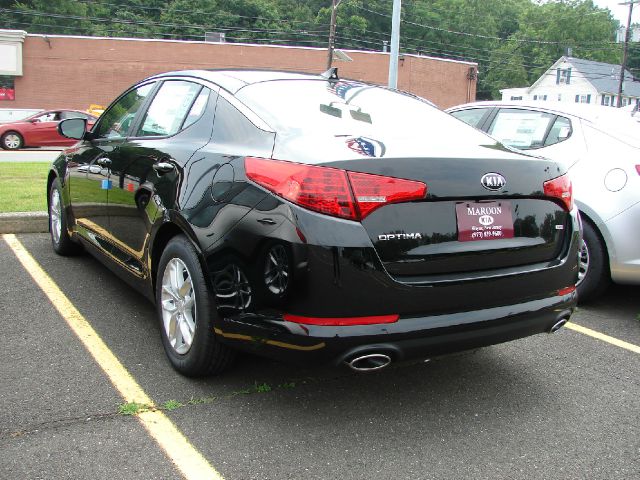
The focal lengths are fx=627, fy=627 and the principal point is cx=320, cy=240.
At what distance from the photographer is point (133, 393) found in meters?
3.16

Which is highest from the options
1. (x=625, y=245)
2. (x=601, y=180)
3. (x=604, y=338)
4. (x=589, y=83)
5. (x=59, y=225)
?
(x=589, y=83)

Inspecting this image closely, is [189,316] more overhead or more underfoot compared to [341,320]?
more underfoot

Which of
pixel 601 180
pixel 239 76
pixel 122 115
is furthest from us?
pixel 601 180

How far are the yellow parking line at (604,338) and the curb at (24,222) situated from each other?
5.32 meters

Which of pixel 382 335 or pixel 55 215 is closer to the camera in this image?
pixel 382 335

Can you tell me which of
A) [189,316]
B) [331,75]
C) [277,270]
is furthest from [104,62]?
[277,270]

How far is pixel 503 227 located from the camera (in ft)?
9.61

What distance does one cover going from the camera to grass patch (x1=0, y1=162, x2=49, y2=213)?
23.5ft

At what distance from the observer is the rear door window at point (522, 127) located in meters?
5.52

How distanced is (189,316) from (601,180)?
331 centimetres

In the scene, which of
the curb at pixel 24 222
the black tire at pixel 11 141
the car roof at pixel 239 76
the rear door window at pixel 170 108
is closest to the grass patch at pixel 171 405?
the rear door window at pixel 170 108

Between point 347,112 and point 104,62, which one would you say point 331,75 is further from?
point 104,62

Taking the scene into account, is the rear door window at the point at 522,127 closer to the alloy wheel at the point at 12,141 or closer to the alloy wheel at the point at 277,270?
the alloy wheel at the point at 277,270

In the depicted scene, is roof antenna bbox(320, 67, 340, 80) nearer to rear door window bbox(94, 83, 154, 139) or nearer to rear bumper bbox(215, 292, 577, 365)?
rear door window bbox(94, 83, 154, 139)
